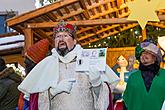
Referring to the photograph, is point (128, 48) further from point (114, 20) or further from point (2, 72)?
point (2, 72)

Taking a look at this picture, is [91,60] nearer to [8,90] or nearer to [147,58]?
[147,58]

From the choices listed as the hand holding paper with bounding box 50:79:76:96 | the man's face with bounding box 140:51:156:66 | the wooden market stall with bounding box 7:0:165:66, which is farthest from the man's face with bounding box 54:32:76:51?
the wooden market stall with bounding box 7:0:165:66

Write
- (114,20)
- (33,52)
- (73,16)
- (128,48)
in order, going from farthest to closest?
(128,48)
(73,16)
(114,20)
(33,52)

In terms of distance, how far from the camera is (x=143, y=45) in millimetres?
4602

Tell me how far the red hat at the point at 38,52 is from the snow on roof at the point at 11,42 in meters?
5.92

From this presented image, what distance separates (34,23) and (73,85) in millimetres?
4306

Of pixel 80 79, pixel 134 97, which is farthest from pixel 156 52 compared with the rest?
pixel 80 79

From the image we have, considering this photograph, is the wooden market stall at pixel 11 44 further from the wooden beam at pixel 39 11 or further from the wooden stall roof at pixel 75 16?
the wooden beam at pixel 39 11

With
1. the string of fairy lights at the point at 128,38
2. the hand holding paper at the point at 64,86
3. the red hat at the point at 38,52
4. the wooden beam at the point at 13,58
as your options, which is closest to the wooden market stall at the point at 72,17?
the string of fairy lights at the point at 128,38

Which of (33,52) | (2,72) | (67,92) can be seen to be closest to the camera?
(67,92)

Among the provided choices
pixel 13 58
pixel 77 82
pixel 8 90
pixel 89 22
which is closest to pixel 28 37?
pixel 89 22

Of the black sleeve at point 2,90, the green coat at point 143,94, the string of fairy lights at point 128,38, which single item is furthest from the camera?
the string of fairy lights at point 128,38

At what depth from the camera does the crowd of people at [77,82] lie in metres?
4.16

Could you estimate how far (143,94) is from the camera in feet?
14.9
